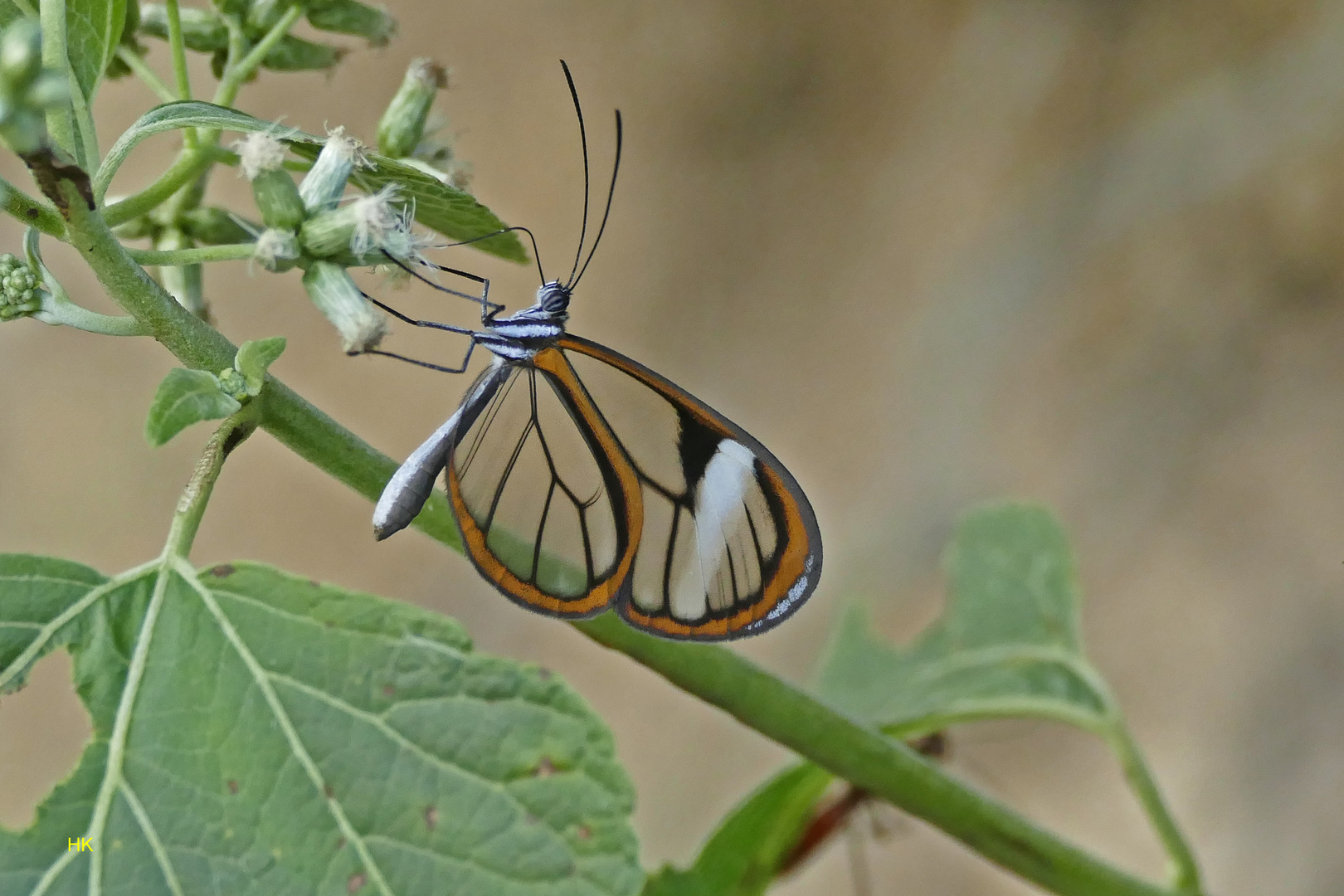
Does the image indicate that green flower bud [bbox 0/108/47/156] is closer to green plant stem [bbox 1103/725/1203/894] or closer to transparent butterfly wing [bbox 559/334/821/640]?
transparent butterfly wing [bbox 559/334/821/640]

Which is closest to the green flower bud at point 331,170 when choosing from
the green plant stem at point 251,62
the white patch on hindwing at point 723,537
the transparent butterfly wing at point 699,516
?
the green plant stem at point 251,62

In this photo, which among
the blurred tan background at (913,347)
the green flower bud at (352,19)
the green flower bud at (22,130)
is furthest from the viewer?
the blurred tan background at (913,347)

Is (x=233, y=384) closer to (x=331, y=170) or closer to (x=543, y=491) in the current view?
(x=331, y=170)

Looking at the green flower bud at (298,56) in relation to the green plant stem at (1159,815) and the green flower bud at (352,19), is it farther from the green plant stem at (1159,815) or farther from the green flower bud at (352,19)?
the green plant stem at (1159,815)

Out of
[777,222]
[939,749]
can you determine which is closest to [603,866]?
[939,749]

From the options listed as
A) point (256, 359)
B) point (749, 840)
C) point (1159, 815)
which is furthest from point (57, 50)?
point (1159, 815)

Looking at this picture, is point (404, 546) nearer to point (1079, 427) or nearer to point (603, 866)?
point (1079, 427)
